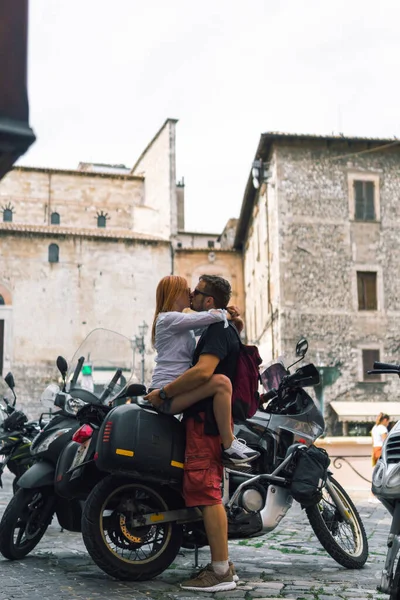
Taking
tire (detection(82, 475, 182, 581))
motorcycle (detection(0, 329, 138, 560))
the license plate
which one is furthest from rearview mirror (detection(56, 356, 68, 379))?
tire (detection(82, 475, 182, 581))

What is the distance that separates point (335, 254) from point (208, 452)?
27246 mm

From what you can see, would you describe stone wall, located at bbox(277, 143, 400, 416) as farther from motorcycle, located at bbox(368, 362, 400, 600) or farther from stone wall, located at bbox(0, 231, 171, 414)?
motorcycle, located at bbox(368, 362, 400, 600)

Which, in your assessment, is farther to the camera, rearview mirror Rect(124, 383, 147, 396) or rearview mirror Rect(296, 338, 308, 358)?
rearview mirror Rect(296, 338, 308, 358)

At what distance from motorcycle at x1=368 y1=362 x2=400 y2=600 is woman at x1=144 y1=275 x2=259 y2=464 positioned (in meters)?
1.29

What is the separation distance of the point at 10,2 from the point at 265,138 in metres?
29.7

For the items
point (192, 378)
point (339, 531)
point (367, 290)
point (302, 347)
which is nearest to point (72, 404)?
point (192, 378)

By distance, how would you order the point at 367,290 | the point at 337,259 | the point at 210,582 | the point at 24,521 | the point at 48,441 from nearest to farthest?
the point at 210,582 < the point at 24,521 < the point at 48,441 < the point at 337,259 < the point at 367,290

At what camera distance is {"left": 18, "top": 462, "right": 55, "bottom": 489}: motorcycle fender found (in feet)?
19.6

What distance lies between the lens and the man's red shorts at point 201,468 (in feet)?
16.8

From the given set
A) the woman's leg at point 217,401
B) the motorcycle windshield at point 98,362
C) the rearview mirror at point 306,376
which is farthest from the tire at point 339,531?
the motorcycle windshield at point 98,362

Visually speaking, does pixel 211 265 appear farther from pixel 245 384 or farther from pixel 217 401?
pixel 217 401

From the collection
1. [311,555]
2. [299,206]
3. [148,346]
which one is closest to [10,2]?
[311,555]

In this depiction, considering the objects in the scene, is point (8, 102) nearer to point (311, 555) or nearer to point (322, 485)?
point (322, 485)

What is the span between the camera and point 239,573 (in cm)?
565
